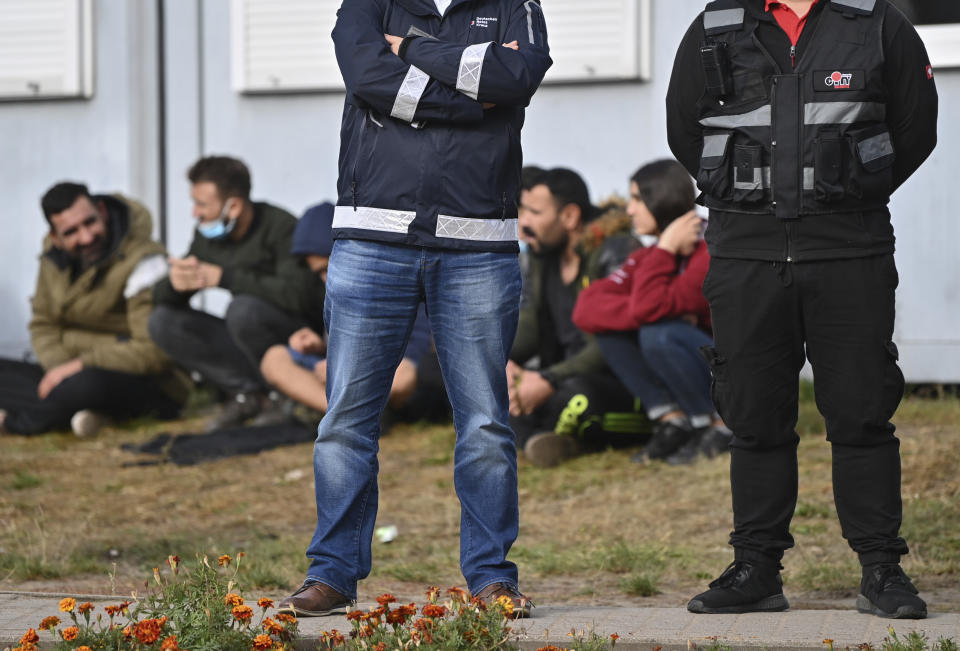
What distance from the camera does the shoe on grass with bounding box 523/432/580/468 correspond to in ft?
22.0

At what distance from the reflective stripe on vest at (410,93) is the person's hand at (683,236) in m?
2.90

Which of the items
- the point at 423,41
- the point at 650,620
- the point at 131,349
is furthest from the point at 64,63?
the point at 650,620

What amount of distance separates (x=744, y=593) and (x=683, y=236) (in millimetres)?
2884

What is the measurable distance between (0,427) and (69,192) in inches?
59.7

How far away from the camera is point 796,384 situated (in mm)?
3734

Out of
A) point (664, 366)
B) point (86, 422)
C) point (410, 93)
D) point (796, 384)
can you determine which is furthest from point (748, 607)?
point (86, 422)

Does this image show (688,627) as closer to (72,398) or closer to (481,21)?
(481,21)

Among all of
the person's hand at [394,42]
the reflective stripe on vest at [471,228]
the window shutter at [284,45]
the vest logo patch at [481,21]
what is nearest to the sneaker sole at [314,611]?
the reflective stripe on vest at [471,228]

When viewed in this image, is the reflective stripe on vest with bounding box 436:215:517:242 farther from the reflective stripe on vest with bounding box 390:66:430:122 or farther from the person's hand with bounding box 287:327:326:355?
the person's hand with bounding box 287:327:326:355

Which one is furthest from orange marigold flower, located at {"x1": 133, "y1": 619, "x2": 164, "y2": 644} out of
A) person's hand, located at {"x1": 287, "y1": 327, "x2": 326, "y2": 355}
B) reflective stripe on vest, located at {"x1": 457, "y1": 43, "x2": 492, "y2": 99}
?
person's hand, located at {"x1": 287, "y1": 327, "x2": 326, "y2": 355}

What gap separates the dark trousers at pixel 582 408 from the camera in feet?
22.2

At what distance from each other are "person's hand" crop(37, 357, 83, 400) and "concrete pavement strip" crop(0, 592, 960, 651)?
4804 millimetres

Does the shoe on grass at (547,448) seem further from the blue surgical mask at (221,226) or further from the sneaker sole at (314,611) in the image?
the sneaker sole at (314,611)

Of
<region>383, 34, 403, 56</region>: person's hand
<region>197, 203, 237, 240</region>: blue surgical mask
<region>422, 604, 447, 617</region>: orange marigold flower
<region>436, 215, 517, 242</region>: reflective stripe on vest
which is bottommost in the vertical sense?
<region>422, 604, 447, 617</region>: orange marigold flower
